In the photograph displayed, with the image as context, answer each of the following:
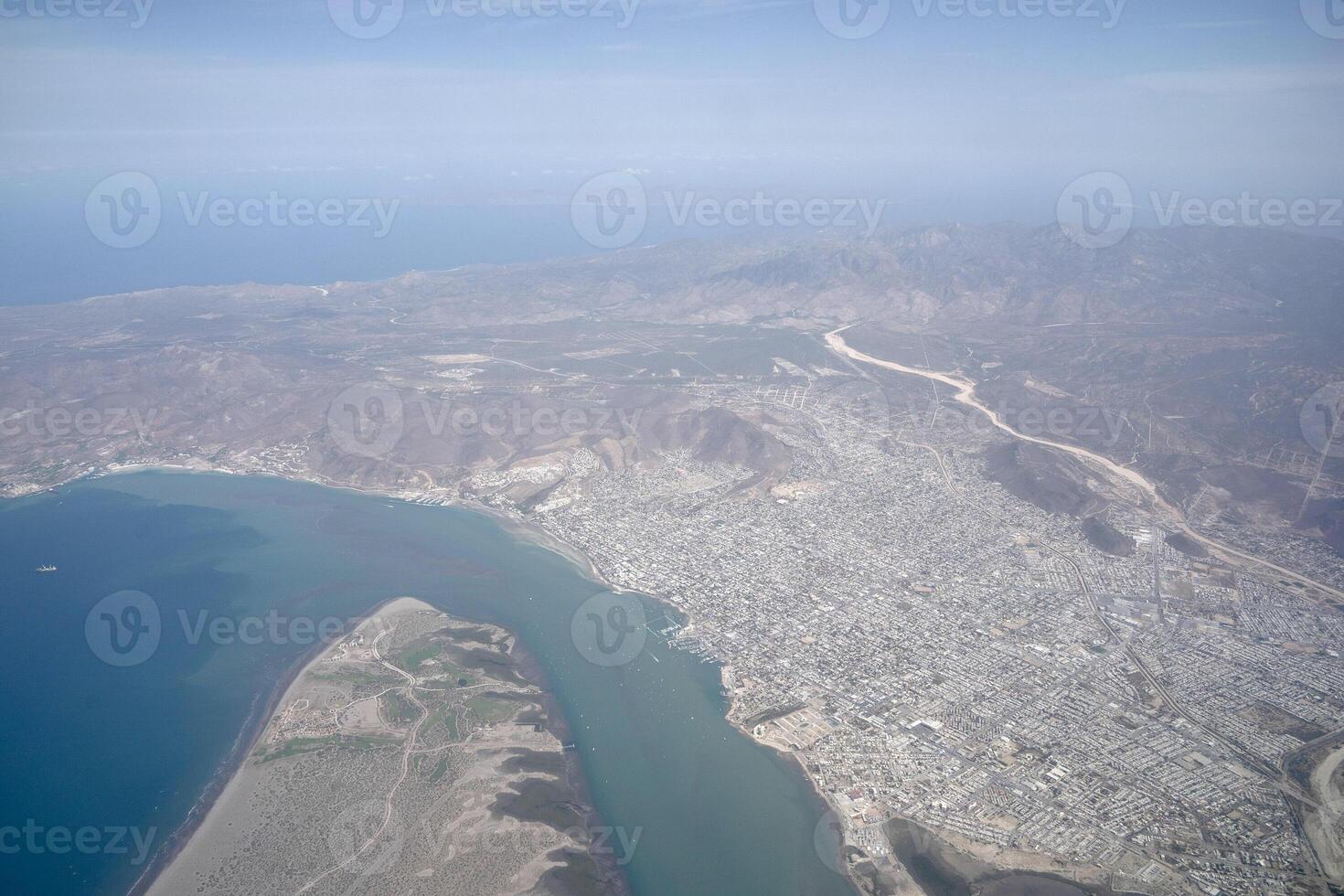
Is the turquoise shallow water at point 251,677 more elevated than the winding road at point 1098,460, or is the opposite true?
the winding road at point 1098,460

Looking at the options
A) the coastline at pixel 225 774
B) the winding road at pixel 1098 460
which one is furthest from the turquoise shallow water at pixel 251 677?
the winding road at pixel 1098 460

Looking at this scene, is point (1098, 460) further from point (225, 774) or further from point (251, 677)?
point (225, 774)

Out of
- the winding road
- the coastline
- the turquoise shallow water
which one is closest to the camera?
the coastline

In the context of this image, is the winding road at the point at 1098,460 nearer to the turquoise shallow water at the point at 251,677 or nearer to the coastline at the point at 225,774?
the turquoise shallow water at the point at 251,677

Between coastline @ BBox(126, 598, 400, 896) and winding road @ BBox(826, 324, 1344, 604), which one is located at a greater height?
winding road @ BBox(826, 324, 1344, 604)

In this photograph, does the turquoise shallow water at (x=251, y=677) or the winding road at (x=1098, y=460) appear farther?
the winding road at (x=1098, y=460)

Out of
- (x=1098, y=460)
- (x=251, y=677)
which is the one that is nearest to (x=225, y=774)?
(x=251, y=677)

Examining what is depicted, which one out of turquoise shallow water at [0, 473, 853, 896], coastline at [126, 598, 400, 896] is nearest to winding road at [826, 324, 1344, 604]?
turquoise shallow water at [0, 473, 853, 896]

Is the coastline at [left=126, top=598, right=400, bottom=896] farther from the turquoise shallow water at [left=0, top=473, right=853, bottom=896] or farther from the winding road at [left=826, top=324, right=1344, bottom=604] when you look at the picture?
the winding road at [left=826, top=324, right=1344, bottom=604]
